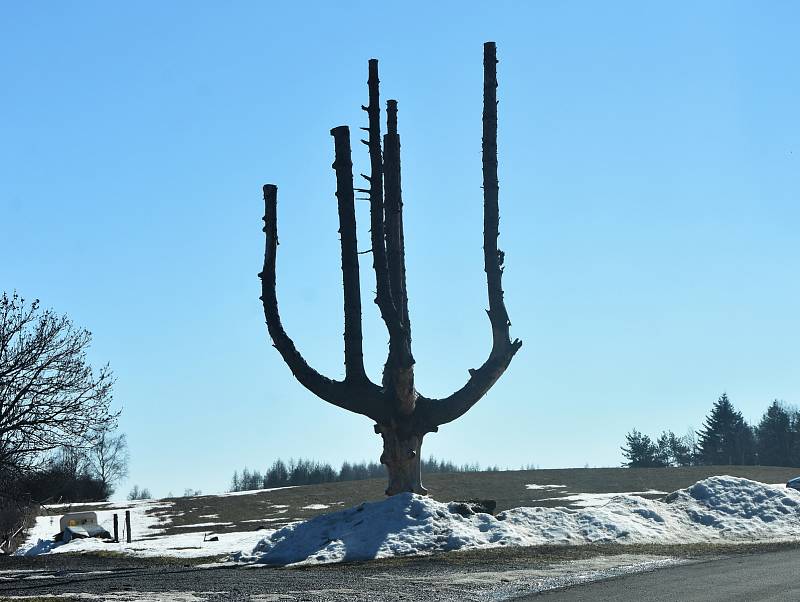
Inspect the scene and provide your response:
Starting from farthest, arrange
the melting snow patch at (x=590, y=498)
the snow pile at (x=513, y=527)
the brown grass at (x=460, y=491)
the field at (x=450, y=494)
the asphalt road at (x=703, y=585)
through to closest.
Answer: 1. the brown grass at (x=460, y=491)
2. the field at (x=450, y=494)
3. the melting snow patch at (x=590, y=498)
4. the snow pile at (x=513, y=527)
5. the asphalt road at (x=703, y=585)

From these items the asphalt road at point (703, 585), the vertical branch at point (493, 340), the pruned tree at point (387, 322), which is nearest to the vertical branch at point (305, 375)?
the pruned tree at point (387, 322)

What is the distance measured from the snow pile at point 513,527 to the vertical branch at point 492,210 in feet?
16.4

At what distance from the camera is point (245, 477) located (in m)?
141

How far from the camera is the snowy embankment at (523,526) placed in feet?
73.2

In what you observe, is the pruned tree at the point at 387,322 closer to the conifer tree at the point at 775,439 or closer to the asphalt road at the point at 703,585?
the asphalt road at the point at 703,585

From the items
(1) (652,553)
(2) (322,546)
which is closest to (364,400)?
(2) (322,546)

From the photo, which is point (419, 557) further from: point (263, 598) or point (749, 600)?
point (749, 600)

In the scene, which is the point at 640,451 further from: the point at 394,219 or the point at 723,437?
the point at 394,219

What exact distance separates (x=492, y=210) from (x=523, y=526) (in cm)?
870

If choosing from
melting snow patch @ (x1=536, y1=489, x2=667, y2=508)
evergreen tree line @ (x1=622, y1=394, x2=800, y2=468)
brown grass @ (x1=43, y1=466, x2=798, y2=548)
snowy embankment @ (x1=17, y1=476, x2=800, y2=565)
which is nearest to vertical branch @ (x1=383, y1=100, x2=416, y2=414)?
snowy embankment @ (x1=17, y1=476, x2=800, y2=565)

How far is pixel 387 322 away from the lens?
2645 cm

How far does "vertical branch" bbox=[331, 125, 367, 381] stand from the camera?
87.8 feet

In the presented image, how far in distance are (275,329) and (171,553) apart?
22.1ft

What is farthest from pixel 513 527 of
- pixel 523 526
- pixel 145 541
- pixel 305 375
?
pixel 145 541
